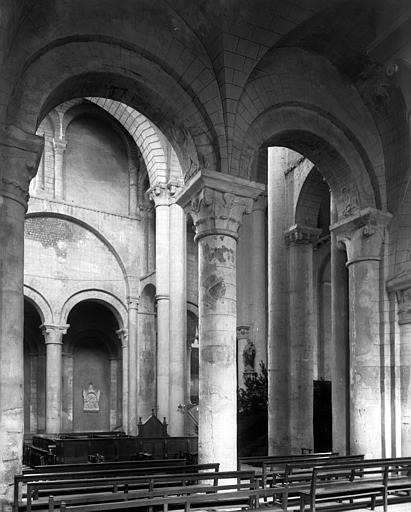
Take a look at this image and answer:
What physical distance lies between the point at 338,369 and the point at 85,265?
14.9m

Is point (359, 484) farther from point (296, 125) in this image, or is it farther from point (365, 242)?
point (296, 125)

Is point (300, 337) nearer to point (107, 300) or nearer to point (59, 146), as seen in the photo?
point (107, 300)

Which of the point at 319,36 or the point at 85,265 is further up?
the point at 319,36

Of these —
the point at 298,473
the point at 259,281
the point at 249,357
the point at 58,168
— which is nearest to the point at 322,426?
the point at 298,473

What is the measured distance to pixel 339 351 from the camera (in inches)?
540

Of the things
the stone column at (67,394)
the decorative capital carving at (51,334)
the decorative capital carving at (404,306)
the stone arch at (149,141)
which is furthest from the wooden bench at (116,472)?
the stone column at (67,394)

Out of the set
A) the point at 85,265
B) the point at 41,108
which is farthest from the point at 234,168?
the point at 85,265

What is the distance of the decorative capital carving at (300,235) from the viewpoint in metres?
16.5

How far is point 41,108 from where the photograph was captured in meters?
9.73

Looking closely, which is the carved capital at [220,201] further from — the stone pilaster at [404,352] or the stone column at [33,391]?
the stone column at [33,391]

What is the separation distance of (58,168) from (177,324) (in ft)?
28.3

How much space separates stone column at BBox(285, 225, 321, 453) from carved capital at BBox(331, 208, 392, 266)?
3123 millimetres

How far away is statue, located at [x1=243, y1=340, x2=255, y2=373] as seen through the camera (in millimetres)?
24359

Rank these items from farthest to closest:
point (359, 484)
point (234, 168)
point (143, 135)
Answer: point (143, 135)
point (234, 168)
point (359, 484)
